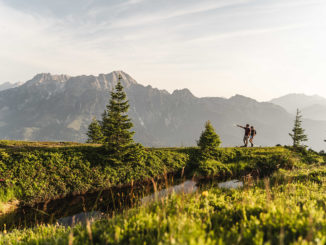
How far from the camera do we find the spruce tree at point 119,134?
18984 millimetres

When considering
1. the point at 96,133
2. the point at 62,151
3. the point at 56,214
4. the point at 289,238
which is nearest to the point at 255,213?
the point at 289,238

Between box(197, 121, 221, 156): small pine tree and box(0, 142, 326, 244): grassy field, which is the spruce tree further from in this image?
box(197, 121, 221, 156): small pine tree

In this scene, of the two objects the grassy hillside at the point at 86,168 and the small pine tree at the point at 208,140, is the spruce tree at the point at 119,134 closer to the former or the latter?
the grassy hillside at the point at 86,168

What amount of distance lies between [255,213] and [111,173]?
15.3m

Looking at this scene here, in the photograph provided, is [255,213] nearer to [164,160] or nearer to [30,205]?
[30,205]

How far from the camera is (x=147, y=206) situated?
5.28 metres

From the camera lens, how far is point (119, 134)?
19359 mm

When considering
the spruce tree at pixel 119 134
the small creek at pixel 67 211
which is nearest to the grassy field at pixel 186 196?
the small creek at pixel 67 211

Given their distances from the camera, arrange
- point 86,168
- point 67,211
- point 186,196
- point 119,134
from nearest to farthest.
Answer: point 186,196 → point 67,211 → point 86,168 → point 119,134

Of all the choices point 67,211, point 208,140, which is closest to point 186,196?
point 67,211

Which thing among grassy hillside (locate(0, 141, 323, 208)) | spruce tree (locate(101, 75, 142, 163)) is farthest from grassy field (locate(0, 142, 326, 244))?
spruce tree (locate(101, 75, 142, 163))

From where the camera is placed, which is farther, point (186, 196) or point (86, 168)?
point (86, 168)

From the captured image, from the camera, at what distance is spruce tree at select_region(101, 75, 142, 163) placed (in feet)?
62.3

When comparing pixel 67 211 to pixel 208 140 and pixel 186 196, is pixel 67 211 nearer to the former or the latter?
pixel 186 196
